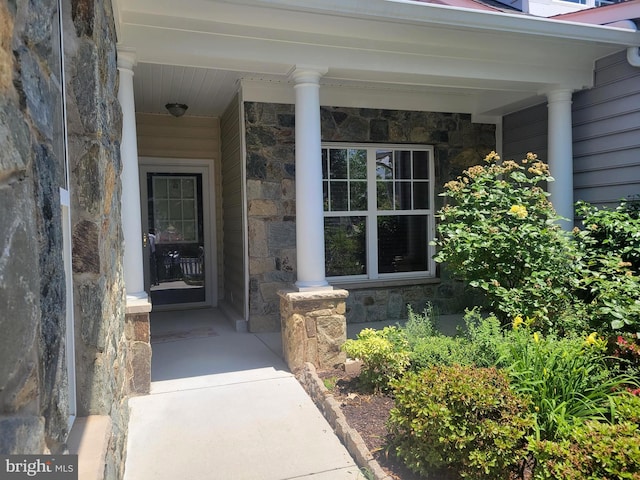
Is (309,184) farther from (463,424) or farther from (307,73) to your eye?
(463,424)

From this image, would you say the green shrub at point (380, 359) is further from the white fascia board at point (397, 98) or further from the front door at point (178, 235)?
the front door at point (178, 235)

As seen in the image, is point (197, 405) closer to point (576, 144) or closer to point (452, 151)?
point (452, 151)

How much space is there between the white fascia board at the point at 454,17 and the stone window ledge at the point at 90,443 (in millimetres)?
2785

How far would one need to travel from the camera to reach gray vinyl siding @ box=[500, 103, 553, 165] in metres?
5.34

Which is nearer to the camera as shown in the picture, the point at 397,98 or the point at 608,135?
the point at 608,135

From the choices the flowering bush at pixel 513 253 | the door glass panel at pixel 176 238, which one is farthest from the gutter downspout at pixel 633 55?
the door glass panel at pixel 176 238

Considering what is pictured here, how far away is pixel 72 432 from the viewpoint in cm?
158

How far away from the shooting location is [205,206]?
20.4 feet

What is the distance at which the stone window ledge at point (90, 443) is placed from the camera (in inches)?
54.4

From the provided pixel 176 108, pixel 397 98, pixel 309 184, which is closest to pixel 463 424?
pixel 309 184

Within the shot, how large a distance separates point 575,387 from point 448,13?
288cm

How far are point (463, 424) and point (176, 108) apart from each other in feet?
15.2

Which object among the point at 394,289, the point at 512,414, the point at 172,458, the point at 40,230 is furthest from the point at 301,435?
the point at 394,289

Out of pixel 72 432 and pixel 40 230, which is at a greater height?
pixel 40 230
